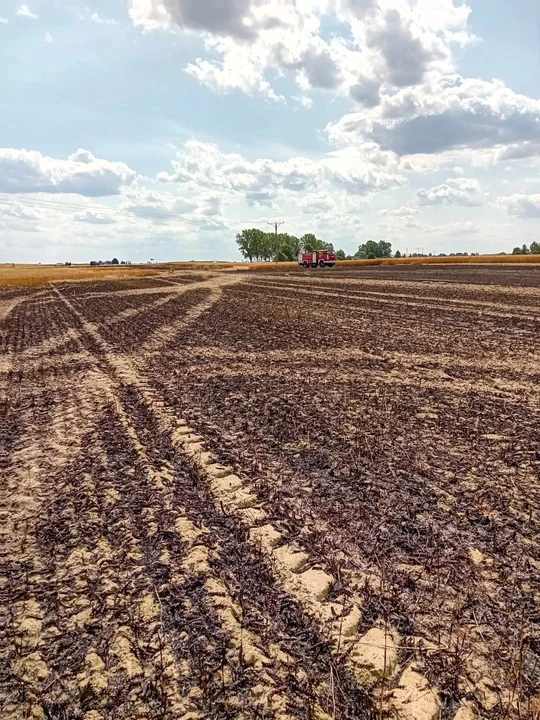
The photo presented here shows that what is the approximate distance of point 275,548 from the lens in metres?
3.64

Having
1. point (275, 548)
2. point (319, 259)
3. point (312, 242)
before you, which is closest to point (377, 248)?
point (312, 242)

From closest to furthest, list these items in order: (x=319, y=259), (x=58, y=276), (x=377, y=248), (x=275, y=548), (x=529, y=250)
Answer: (x=275, y=548), (x=58, y=276), (x=319, y=259), (x=529, y=250), (x=377, y=248)

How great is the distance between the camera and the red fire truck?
7762cm

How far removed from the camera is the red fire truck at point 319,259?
77625 mm

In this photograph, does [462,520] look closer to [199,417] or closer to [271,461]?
[271,461]

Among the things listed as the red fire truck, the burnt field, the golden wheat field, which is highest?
the red fire truck

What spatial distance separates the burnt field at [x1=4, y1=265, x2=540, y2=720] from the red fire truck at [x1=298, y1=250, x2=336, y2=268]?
2783 inches

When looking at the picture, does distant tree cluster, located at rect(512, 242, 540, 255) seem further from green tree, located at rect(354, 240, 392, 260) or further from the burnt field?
the burnt field

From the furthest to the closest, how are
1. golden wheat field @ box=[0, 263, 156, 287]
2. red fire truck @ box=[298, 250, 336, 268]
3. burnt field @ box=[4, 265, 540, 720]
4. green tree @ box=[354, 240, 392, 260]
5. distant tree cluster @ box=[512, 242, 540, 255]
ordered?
1. green tree @ box=[354, 240, 392, 260]
2. distant tree cluster @ box=[512, 242, 540, 255]
3. red fire truck @ box=[298, 250, 336, 268]
4. golden wheat field @ box=[0, 263, 156, 287]
5. burnt field @ box=[4, 265, 540, 720]

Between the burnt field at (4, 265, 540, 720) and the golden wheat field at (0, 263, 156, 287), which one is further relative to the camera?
the golden wheat field at (0, 263, 156, 287)

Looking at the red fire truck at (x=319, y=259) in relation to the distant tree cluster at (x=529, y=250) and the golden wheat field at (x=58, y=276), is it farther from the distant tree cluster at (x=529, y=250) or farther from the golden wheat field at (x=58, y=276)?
the distant tree cluster at (x=529, y=250)

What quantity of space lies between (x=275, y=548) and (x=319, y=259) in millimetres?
77527

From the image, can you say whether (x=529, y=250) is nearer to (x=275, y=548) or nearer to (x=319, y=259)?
(x=319, y=259)

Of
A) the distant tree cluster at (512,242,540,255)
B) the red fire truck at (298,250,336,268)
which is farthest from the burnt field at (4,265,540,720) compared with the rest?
the distant tree cluster at (512,242,540,255)
